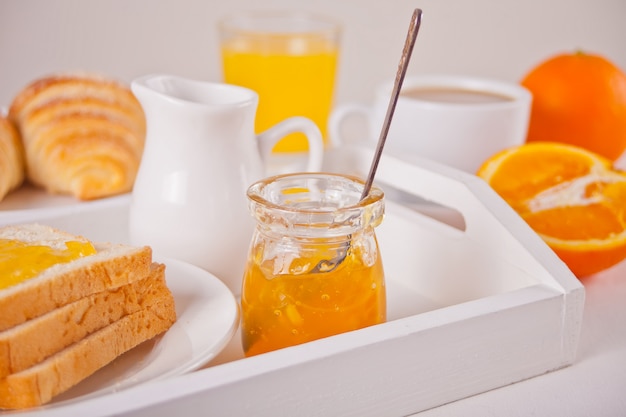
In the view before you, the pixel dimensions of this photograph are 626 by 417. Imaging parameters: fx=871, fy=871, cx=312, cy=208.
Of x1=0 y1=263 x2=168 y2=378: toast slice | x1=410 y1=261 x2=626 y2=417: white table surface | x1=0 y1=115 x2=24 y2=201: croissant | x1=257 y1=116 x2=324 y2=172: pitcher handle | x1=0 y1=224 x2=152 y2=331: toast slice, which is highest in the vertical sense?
x1=257 y1=116 x2=324 y2=172: pitcher handle

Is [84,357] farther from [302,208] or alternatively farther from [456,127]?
[456,127]

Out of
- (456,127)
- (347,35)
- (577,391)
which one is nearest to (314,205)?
(577,391)

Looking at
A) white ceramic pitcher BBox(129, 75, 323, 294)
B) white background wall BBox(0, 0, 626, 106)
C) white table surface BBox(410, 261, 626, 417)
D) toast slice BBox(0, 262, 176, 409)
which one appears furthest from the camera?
white background wall BBox(0, 0, 626, 106)

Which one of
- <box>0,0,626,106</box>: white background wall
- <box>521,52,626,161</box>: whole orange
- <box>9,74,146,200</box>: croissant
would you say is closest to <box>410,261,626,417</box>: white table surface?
<box>521,52,626,161</box>: whole orange

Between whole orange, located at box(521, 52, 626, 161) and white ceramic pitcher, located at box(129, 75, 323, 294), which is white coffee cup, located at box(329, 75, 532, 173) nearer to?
whole orange, located at box(521, 52, 626, 161)

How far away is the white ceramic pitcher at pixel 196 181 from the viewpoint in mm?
817

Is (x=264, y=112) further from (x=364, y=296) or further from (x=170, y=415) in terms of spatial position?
(x=170, y=415)

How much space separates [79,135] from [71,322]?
0.57 m

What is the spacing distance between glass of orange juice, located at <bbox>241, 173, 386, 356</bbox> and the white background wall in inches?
54.3

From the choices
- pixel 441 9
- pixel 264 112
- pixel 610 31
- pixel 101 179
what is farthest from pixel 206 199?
pixel 610 31

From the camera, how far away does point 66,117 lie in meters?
1.17

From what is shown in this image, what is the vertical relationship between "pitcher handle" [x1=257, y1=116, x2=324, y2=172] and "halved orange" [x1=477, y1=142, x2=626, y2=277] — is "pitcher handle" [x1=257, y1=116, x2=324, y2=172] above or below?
above

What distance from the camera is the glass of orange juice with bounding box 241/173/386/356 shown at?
0.68 metres

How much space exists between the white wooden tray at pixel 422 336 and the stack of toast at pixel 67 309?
54 millimetres
